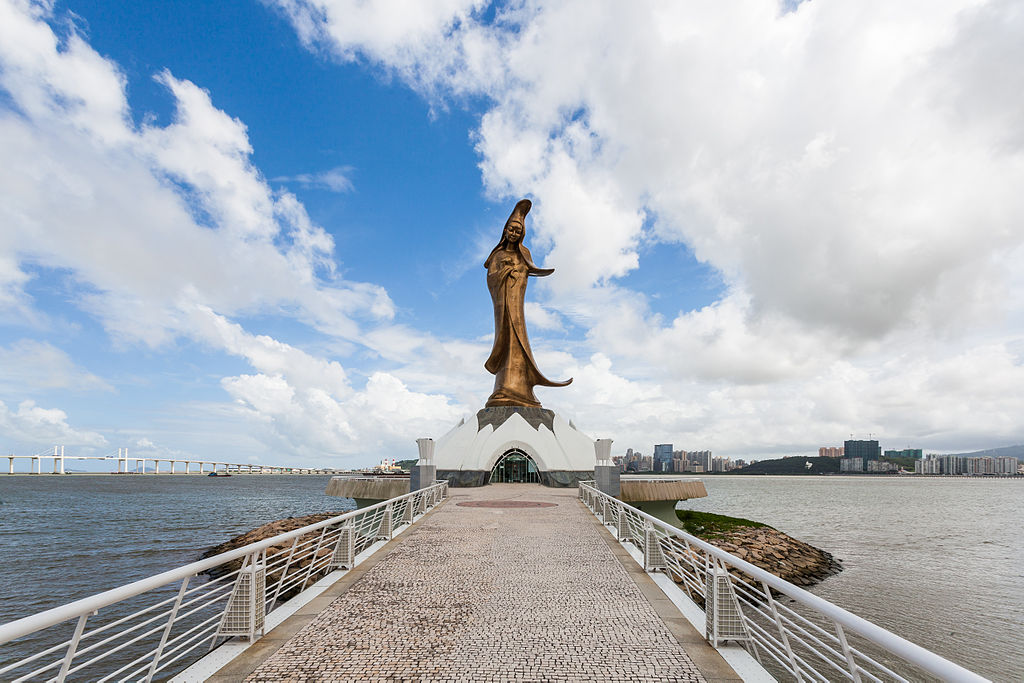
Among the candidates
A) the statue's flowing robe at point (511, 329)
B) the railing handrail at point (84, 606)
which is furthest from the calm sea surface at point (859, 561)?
the statue's flowing robe at point (511, 329)

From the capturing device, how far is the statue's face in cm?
3169

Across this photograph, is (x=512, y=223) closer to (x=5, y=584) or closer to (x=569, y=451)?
(x=569, y=451)

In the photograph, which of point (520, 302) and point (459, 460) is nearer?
point (459, 460)

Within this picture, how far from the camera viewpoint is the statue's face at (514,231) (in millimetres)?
31688

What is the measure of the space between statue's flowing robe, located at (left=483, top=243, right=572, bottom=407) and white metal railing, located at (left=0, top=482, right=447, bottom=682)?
46.7 feet

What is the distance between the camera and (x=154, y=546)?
23.6 meters

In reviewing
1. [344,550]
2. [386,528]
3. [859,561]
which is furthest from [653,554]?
[859,561]

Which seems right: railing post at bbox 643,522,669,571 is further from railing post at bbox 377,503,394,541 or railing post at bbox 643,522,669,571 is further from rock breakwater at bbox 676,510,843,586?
rock breakwater at bbox 676,510,843,586

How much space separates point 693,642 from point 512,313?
2673cm

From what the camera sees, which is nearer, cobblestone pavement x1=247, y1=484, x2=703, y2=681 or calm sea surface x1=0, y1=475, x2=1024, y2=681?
cobblestone pavement x1=247, y1=484, x2=703, y2=681

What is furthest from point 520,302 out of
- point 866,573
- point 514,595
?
point 514,595

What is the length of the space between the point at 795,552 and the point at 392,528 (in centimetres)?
A: 1706

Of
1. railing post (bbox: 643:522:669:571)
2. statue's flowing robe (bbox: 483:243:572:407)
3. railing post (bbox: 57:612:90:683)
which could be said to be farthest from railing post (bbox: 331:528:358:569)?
statue's flowing robe (bbox: 483:243:572:407)

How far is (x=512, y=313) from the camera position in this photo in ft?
103
